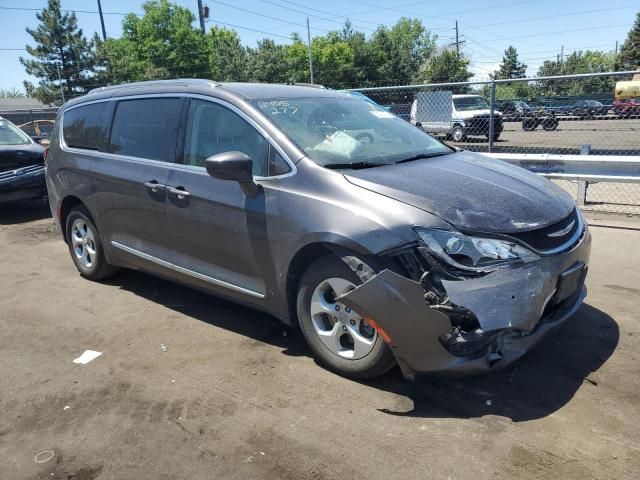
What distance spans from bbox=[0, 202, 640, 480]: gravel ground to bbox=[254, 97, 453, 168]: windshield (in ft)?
4.60

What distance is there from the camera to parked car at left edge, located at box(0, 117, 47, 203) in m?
8.53

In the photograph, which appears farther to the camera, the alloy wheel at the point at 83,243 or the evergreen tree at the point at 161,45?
the evergreen tree at the point at 161,45

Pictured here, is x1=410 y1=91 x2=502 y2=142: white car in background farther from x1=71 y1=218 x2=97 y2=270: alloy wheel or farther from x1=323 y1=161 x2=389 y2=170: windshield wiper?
x1=323 y1=161 x2=389 y2=170: windshield wiper

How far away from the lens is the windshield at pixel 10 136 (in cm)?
911

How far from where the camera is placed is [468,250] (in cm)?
289

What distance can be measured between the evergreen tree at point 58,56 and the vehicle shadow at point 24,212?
5007 cm

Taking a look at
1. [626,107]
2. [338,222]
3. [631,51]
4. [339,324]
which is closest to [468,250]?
[338,222]

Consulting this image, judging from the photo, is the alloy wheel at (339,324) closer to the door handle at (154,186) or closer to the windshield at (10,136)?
the door handle at (154,186)

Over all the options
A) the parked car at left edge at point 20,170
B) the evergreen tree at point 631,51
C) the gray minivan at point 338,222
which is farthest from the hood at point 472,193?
the evergreen tree at point 631,51

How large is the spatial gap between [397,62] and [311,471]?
211 feet

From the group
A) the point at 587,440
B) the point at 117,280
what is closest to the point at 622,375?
the point at 587,440

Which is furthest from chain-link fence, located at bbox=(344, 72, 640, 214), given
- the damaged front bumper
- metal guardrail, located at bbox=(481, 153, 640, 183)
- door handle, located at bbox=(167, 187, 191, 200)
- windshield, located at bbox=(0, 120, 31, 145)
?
windshield, located at bbox=(0, 120, 31, 145)

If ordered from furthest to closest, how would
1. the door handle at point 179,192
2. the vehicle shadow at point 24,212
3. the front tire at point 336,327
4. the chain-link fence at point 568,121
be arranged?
the vehicle shadow at point 24,212 → the chain-link fence at point 568,121 → the door handle at point 179,192 → the front tire at point 336,327

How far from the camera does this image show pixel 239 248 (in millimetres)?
3746
